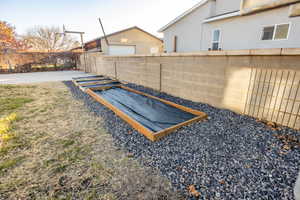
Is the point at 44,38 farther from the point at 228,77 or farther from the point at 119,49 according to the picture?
the point at 228,77

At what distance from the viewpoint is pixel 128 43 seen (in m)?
14.9

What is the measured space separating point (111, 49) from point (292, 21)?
13.0 meters

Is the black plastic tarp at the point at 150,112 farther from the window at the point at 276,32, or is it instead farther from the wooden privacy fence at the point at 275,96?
the window at the point at 276,32

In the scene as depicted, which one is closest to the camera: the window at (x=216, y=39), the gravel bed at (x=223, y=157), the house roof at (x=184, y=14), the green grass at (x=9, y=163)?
the gravel bed at (x=223, y=157)

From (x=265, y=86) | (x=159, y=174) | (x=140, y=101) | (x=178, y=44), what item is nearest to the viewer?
(x=159, y=174)

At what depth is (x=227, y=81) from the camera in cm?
307

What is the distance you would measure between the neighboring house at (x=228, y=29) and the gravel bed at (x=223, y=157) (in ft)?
12.7

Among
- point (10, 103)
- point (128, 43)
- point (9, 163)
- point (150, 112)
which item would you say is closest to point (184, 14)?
point (128, 43)

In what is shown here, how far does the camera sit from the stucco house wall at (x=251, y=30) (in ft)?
17.1

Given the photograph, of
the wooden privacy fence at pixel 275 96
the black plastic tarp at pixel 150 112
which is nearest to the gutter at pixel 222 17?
the wooden privacy fence at pixel 275 96

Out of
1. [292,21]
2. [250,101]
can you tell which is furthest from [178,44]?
[250,101]

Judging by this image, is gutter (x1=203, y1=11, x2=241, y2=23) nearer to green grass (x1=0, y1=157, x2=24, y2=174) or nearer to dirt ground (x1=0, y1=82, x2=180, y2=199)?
dirt ground (x1=0, y1=82, x2=180, y2=199)

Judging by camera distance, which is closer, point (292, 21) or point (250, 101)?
point (250, 101)

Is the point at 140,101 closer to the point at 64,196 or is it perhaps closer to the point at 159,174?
the point at 159,174
